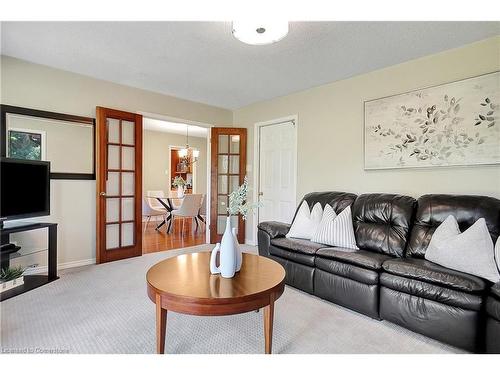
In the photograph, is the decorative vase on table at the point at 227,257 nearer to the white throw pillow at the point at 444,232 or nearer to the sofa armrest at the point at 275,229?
the sofa armrest at the point at 275,229

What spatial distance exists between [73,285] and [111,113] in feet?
7.09

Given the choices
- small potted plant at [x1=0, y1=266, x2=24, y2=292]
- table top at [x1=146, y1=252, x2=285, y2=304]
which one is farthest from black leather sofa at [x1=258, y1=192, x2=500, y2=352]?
small potted plant at [x1=0, y1=266, x2=24, y2=292]

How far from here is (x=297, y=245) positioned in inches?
107

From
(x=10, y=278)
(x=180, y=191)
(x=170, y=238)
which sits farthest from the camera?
(x=180, y=191)

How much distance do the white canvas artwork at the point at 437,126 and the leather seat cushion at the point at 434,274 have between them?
1204 millimetres

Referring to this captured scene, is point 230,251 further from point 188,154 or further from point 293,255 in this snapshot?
point 188,154

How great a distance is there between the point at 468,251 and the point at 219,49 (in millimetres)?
2725

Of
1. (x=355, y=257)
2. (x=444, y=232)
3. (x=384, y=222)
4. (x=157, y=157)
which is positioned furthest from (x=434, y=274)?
(x=157, y=157)

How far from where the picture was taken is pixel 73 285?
110 inches

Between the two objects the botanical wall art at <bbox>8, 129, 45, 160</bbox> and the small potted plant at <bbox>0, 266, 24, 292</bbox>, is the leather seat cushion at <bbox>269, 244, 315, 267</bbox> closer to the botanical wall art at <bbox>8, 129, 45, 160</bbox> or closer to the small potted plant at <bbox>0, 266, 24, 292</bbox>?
the small potted plant at <bbox>0, 266, 24, 292</bbox>

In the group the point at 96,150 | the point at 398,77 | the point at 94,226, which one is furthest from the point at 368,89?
the point at 94,226

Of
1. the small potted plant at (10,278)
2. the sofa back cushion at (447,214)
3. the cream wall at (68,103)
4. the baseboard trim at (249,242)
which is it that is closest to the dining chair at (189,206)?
the baseboard trim at (249,242)

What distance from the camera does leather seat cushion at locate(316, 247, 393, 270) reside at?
217cm

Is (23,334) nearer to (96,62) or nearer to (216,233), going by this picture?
(96,62)
